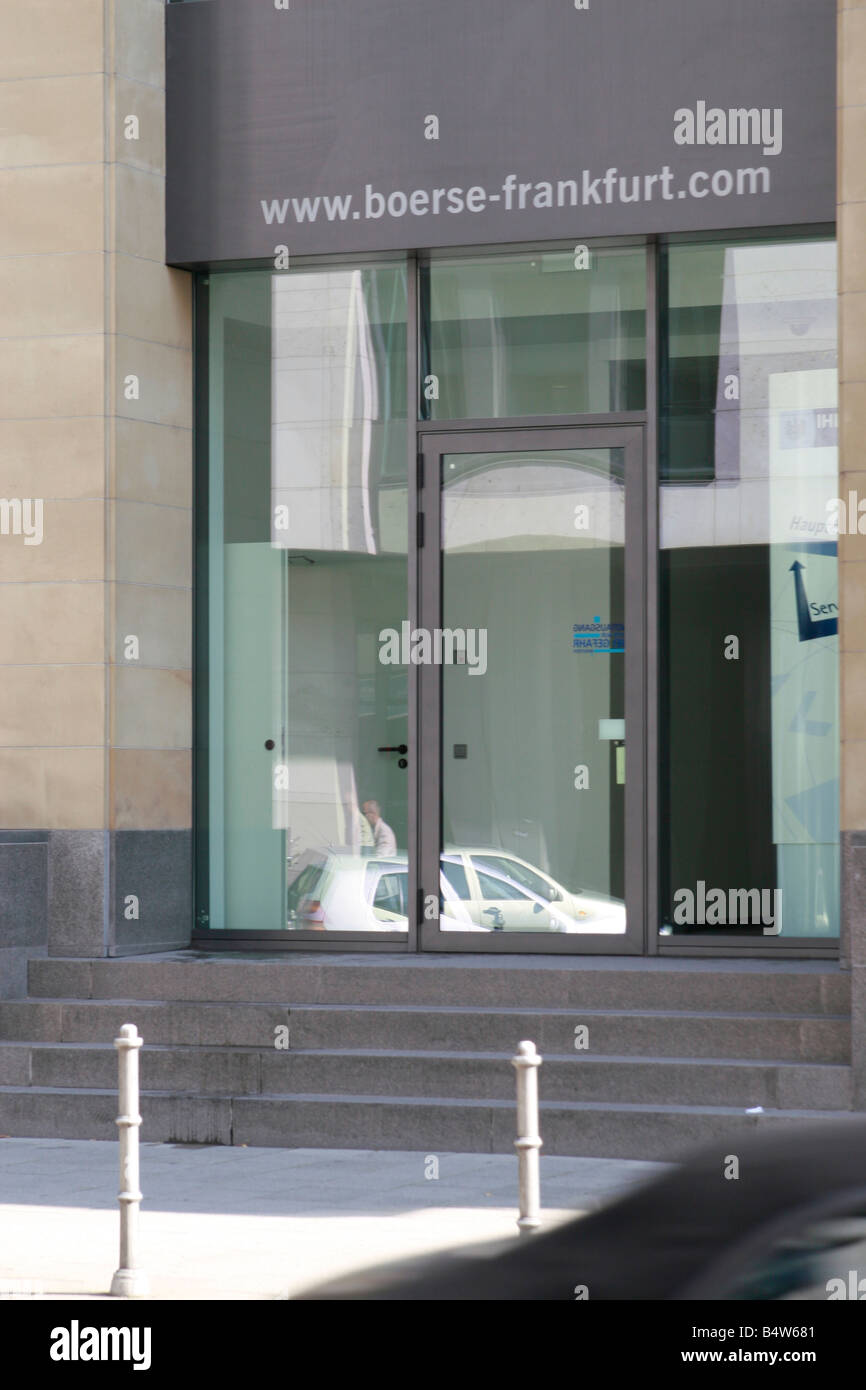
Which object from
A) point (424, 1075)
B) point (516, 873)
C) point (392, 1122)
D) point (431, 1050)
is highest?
point (516, 873)

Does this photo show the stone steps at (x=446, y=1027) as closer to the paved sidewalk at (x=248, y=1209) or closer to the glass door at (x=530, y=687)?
the paved sidewalk at (x=248, y=1209)

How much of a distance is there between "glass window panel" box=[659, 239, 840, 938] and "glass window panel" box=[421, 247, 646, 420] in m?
0.29

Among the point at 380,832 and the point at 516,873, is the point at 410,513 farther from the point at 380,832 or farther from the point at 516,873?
the point at 516,873

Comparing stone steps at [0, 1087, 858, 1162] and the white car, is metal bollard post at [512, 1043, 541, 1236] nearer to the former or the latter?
stone steps at [0, 1087, 858, 1162]

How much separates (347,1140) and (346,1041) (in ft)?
2.36

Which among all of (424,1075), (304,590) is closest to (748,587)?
(304,590)

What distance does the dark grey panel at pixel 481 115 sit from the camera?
11961mm

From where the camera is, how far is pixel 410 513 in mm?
12930

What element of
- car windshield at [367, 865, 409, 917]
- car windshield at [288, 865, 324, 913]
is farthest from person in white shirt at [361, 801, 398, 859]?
car windshield at [288, 865, 324, 913]

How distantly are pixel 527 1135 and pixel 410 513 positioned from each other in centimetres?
643

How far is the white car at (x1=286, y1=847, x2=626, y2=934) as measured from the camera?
12.5 metres

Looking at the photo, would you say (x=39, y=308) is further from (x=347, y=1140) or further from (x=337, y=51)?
(x=347, y=1140)

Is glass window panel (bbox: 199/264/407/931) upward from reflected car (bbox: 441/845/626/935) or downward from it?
upward

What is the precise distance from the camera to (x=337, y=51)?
12.7 meters
